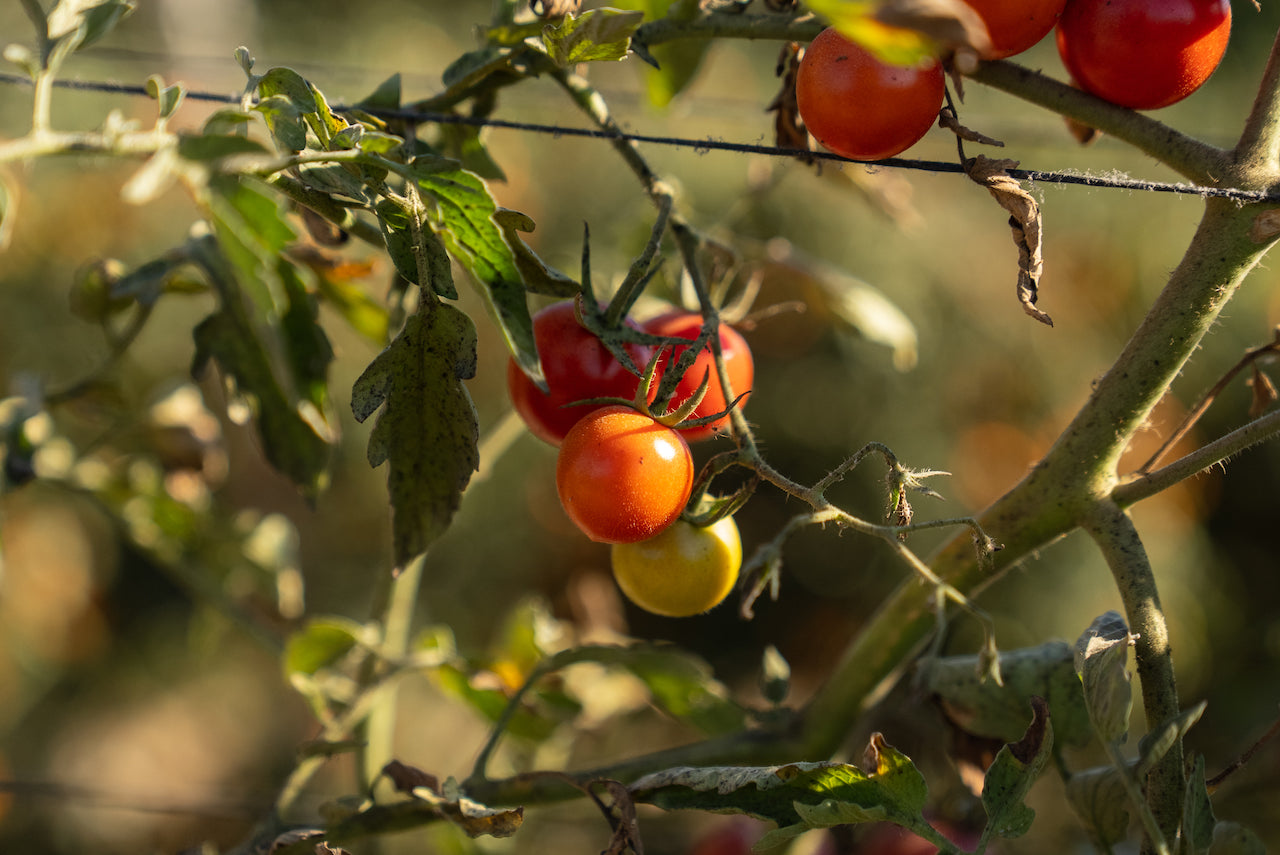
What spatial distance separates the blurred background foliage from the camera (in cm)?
146

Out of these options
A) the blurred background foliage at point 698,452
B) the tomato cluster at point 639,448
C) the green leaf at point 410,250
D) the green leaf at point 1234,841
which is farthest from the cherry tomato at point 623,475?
the blurred background foliage at point 698,452

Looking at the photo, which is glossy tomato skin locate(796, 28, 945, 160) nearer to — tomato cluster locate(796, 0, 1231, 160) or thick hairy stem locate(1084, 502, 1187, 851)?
tomato cluster locate(796, 0, 1231, 160)

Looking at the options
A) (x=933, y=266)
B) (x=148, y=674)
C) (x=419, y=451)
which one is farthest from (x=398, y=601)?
(x=148, y=674)

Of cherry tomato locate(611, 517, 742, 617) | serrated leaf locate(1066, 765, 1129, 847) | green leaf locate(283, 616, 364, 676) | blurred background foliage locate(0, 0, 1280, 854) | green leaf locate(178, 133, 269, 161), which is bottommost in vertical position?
blurred background foliage locate(0, 0, 1280, 854)

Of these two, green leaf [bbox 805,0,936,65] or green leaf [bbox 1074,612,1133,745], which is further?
green leaf [bbox 1074,612,1133,745]

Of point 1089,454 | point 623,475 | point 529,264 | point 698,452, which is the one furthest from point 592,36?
point 698,452

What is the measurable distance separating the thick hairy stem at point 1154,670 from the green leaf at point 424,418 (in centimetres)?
36

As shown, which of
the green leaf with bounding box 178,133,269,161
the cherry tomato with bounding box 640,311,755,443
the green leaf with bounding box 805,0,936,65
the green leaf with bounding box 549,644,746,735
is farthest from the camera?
the green leaf with bounding box 549,644,746,735

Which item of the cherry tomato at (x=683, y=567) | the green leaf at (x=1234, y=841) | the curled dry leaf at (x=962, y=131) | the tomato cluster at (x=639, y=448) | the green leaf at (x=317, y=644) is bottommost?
the green leaf at (x=317, y=644)

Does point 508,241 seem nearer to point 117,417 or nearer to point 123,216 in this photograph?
point 117,417

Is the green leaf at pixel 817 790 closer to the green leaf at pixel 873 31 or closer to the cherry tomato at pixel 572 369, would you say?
the cherry tomato at pixel 572 369

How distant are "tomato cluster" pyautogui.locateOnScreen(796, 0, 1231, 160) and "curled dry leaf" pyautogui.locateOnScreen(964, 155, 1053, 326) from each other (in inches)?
1.5

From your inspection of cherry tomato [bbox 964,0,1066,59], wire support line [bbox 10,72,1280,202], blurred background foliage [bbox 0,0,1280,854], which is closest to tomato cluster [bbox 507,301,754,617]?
→ wire support line [bbox 10,72,1280,202]

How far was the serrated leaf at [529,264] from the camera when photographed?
0.47m
